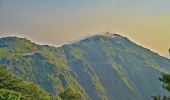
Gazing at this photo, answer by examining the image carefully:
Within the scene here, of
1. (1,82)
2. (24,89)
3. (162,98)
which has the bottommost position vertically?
A: (24,89)

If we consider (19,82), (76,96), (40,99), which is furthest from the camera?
(76,96)

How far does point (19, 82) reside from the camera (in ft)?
317

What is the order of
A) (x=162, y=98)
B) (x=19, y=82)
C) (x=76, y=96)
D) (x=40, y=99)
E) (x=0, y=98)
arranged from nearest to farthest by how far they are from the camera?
(x=162, y=98) → (x=0, y=98) → (x=19, y=82) → (x=40, y=99) → (x=76, y=96)

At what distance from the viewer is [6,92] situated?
55.3 metres

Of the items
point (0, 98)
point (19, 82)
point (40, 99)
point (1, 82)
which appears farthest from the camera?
point (40, 99)

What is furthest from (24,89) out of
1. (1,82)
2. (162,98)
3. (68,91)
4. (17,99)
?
(162,98)

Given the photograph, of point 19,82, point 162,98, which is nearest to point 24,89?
point 19,82

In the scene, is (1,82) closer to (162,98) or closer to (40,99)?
(40,99)

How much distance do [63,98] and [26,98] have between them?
133 ft

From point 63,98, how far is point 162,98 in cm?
8758

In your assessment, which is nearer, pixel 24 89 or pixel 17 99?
→ pixel 17 99

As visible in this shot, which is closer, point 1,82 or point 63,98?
point 1,82

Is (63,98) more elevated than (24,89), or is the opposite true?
(24,89)

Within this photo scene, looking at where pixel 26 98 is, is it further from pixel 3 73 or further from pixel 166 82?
pixel 166 82
